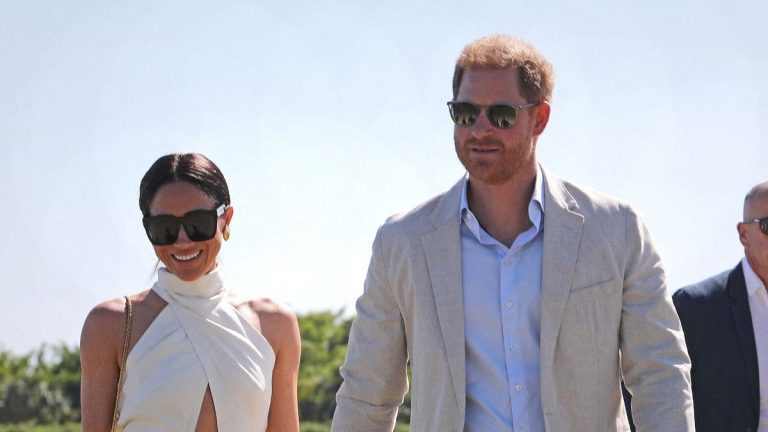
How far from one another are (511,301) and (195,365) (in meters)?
1.64

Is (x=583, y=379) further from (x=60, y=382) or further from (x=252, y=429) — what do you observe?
(x=60, y=382)

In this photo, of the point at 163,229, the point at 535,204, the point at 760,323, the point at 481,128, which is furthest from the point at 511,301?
the point at 760,323

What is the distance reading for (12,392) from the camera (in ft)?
48.8

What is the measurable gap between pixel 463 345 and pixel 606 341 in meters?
0.55

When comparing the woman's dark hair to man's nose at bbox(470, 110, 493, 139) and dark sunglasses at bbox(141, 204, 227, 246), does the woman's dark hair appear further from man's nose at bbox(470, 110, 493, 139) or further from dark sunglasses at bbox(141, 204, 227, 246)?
man's nose at bbox(470, 110, 493, 139)

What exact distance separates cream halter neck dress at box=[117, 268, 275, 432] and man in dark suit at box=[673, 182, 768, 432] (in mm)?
2867

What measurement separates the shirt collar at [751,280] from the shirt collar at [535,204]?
296cm

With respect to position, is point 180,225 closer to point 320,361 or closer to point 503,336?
point 503,336

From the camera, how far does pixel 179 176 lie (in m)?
6.55

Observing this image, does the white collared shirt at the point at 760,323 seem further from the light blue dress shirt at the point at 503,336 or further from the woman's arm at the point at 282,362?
the light blue dress shirt at the point at 503,336

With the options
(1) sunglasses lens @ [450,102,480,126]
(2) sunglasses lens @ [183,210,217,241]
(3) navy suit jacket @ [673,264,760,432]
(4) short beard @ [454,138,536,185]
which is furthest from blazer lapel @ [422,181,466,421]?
(3) navy suit jacket @ [673,264,760,432]

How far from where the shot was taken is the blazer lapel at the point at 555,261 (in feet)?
18.2

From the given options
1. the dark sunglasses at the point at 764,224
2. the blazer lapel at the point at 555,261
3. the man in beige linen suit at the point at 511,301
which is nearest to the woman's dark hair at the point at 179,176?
the man in beige linen suit at the point at 511,301

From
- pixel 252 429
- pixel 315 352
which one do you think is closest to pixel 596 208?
pixel 252 429
